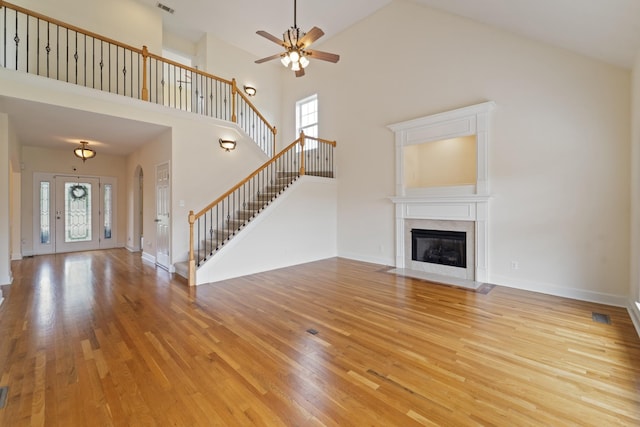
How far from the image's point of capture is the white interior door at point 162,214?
5.85m

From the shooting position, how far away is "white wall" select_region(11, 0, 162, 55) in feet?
19.3

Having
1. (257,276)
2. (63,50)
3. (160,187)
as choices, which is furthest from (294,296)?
(63,50)

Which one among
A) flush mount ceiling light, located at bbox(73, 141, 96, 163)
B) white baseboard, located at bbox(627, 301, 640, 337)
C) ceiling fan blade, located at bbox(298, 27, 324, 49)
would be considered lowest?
white baseboard, located at bbox(627, 301, 640, 337)

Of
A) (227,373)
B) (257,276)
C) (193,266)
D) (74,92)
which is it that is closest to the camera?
(227,373)

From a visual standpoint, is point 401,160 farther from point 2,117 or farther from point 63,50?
point 63,50

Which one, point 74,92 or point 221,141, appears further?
point 221,141

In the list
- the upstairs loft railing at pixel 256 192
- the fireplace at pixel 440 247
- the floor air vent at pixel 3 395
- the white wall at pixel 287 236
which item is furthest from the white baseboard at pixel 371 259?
the floor air vent at pixel 3 395

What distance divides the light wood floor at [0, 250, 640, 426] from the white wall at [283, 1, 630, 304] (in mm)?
684

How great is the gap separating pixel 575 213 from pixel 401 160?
2.99 metres

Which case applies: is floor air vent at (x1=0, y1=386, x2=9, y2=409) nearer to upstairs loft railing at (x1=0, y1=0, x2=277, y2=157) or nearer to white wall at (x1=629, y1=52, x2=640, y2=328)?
upstairs loft railing at (x1=0, y1=0, x2=277, y2=157)

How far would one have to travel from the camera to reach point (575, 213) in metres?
4.01

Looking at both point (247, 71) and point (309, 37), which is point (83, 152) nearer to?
point (247, 71)

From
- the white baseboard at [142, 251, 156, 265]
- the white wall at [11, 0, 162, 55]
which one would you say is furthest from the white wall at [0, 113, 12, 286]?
the white wall at [11, 0, 162, 55]

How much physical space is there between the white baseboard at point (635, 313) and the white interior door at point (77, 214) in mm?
11561
